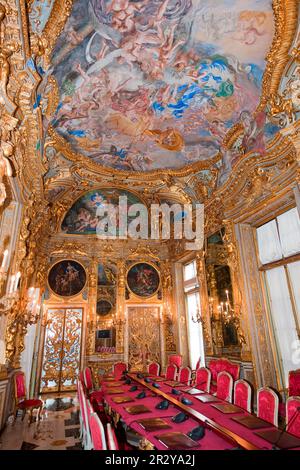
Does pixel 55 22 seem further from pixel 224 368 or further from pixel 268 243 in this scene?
pixel 224 368

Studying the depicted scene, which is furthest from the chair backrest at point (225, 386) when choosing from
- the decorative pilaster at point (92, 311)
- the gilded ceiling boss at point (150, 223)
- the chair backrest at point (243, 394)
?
the decorative pilaster at point (92, 311)

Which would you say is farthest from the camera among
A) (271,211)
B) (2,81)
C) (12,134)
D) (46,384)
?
(46,384)

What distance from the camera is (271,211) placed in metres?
7.53

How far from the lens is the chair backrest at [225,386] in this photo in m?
5.40

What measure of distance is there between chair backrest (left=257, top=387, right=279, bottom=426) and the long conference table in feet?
1.08

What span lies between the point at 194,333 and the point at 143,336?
2308 mm

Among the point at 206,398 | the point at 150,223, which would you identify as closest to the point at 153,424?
the point at 206,398

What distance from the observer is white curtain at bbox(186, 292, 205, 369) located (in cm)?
1114

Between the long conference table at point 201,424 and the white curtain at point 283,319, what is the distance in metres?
2.98

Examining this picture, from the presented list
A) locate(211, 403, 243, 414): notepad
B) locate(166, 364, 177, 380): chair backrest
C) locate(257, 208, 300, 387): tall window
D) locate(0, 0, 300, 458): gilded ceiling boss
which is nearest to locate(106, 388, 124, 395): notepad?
locate(0, 0, 300, 458): gilded ceiling boss

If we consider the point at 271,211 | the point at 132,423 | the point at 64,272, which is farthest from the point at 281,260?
the point at 64,272

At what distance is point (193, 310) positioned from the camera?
1178 cm
